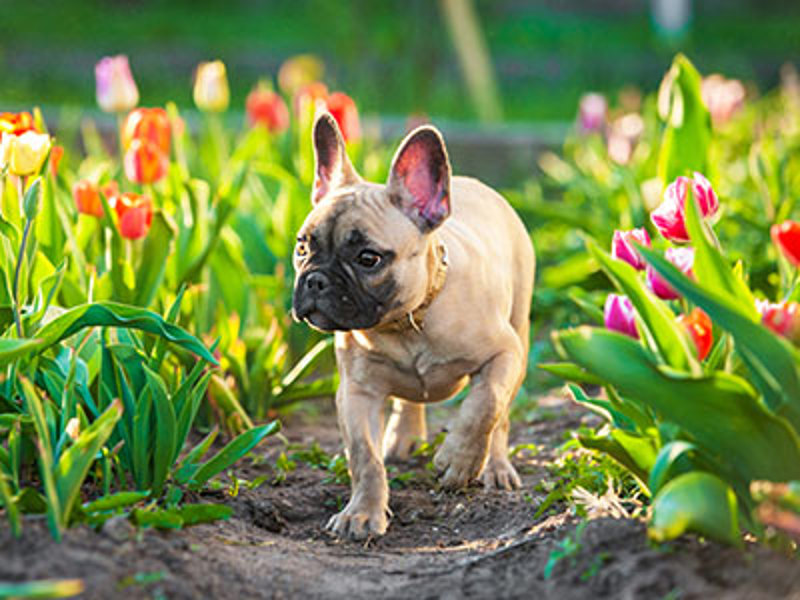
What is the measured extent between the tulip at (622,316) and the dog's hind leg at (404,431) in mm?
1512

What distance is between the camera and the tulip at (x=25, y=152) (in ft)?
10.8

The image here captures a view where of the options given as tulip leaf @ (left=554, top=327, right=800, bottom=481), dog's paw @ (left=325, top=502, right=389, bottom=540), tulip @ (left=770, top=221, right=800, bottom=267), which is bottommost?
dog's paw @ (left=325, top=502, right=389, bottom=540)

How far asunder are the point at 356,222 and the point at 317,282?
19 cm

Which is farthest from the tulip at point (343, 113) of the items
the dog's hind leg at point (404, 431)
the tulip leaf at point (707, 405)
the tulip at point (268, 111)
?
the tulip leaf at point (707, 405)

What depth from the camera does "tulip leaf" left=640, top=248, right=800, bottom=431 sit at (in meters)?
2.58

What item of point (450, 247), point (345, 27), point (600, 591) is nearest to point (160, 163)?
point (450, 247)

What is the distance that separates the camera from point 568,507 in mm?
3477

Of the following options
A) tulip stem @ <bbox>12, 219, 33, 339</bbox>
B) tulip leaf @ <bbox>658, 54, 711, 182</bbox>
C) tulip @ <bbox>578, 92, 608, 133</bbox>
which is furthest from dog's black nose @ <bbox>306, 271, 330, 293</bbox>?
tulip @ <bbox>578, 92, 608, 133</bbox>

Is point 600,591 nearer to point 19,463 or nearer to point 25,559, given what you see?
point 25,559

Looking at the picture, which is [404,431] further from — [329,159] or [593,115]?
[593,115]

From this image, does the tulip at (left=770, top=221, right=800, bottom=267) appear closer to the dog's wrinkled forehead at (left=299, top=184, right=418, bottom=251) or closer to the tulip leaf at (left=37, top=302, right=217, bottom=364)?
the dog's wrinkled forehead at (left=299, top=184, right=418, bottom=251)

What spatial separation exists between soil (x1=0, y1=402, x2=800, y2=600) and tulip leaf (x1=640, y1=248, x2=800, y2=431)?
12.9 inches

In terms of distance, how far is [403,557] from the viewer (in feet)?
11.1

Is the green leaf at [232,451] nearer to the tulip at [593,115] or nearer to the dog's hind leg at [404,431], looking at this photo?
the dog's hind leg at [404,431]
